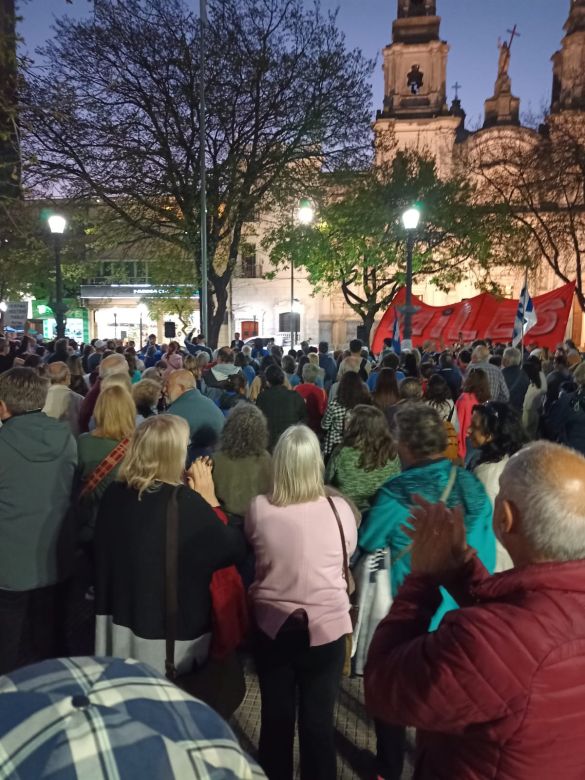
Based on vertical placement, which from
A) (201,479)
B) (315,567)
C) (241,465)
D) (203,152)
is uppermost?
(203,152)

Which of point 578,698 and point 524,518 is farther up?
point 524,518

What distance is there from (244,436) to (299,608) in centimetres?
150

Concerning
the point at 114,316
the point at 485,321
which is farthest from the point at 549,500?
the point at 114,316

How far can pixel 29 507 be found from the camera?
3207mm

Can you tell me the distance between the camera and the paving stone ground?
325 centimetres

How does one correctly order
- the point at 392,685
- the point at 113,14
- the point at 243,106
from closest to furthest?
the point at 392,685 < the point at 113,14 < the point at 243,106

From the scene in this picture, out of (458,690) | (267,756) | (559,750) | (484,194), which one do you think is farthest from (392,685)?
(484,194)

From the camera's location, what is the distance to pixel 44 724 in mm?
775

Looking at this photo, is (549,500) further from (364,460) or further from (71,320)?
(71,320)

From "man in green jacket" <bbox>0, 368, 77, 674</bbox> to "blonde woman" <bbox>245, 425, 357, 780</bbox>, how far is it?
1.26 metres

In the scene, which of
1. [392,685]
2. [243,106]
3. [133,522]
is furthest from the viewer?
[243,106]

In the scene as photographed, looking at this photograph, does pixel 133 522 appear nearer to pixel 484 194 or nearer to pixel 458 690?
pixel 458 690

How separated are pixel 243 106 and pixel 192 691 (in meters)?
16.8

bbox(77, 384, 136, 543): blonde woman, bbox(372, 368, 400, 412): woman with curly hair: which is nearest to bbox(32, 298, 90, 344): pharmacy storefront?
bbox(372, 368, 400, 412): woman with curly hair
